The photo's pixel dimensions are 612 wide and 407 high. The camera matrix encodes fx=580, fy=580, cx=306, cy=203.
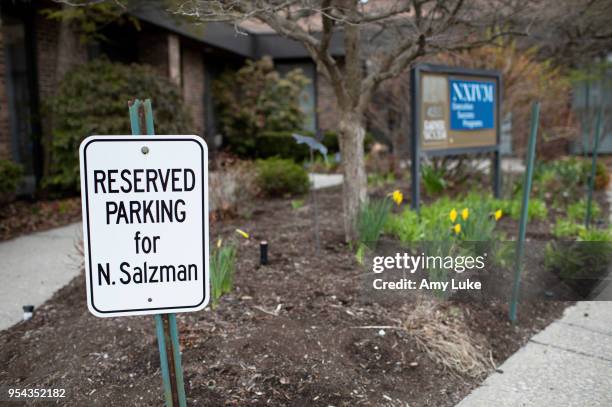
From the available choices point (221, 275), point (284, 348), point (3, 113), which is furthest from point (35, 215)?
point (284, 348)

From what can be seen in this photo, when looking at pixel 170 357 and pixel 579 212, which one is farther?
pixel 579 212

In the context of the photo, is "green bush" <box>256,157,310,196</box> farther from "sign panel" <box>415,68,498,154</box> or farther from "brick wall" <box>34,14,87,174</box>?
"brick wall" <box>34,14,87,174</box>

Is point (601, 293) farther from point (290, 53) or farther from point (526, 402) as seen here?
point (290, 53)

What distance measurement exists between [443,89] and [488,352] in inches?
142

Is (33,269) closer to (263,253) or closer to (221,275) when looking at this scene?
(263,253)

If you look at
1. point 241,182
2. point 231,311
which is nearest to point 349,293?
point 231,311

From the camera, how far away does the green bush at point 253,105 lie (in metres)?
15.8

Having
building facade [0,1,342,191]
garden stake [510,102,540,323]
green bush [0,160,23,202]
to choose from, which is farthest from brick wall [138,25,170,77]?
garden stake [510,102,540,323]

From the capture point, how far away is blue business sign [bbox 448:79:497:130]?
6629 mm

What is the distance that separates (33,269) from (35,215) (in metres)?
2.81

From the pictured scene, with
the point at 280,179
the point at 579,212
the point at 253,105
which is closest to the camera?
the point at 579,212

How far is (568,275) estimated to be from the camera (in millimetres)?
4746

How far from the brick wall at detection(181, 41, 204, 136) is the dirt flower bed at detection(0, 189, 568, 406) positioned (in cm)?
1065

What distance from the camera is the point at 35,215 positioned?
25.2ft
